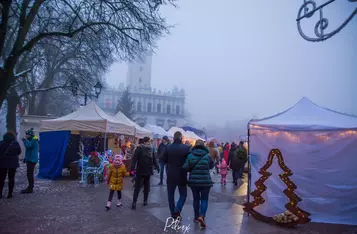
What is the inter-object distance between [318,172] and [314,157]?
38cm

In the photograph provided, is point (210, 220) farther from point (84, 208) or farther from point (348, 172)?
point (348, 172)

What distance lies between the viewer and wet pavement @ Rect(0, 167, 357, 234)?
198 inches

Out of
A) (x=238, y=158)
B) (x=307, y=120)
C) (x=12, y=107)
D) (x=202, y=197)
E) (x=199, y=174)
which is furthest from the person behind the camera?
(x=12, y=107)

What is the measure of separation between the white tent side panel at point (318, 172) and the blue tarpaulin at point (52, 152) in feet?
26.7

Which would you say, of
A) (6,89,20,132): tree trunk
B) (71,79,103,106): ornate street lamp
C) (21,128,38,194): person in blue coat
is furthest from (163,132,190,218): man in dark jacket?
(6,89,20,132): tree trunk

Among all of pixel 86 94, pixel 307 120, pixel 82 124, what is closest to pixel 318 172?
pixel 307 120

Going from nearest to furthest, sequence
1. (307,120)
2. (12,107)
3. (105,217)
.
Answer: (105,217)
(307,120)
(12,107)

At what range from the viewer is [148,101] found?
90.2 m

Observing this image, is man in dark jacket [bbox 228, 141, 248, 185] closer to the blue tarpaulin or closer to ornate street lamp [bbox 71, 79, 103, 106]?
the blue tarpaulin

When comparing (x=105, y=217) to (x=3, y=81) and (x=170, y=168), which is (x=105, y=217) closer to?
(x=170, y=168)

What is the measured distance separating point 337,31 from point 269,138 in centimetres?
326

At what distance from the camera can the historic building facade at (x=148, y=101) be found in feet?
288

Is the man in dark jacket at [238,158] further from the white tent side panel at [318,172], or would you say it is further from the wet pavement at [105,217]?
the white tent side panel at [318,172]

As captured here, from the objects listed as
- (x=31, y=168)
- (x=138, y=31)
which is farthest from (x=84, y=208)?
(x=138, y=31)
